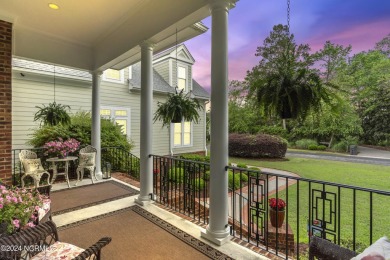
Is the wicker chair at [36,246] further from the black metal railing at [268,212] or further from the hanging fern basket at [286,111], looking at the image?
the hanging fern basket at [286,111]

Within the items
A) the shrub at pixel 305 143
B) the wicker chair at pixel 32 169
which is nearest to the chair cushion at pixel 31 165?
the wicker chair at pixel 32 169

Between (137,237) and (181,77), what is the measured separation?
28.7 ft

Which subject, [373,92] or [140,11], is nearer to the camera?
[140,11]

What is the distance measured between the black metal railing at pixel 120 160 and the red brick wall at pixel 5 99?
10.3 feet

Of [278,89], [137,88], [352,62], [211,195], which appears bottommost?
[211,195]

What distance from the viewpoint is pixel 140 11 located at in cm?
354

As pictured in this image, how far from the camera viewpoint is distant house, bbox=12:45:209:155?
20.7 ft

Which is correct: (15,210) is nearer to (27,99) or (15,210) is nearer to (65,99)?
(27,99)

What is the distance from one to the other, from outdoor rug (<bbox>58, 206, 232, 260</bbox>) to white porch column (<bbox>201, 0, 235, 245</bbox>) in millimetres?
299

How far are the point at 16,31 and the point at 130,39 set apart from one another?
242 centimetres

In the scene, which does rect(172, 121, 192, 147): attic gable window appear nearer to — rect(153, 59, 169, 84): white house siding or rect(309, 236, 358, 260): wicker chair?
rect(153, 59, 169, 84): white house siding

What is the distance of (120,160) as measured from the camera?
264 inches

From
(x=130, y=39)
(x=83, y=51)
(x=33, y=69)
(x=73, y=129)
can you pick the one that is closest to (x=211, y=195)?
(x=130, y=39)

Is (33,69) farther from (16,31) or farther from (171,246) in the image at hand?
(171,246)
